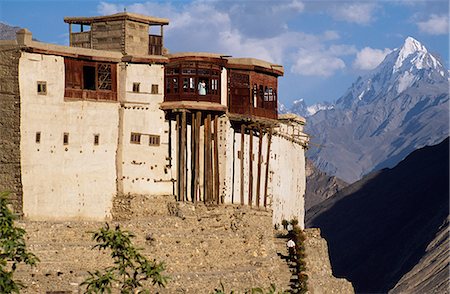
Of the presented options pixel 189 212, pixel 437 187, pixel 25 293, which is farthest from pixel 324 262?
pixel 437 187

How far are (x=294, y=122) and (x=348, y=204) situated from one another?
289 feet

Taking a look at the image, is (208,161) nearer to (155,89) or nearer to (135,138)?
(135,138)

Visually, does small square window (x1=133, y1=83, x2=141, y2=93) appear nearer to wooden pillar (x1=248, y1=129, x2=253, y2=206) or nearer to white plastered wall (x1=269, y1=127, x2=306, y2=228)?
wooden pillar (x1=248, y1=129, x2=253, y2=206)

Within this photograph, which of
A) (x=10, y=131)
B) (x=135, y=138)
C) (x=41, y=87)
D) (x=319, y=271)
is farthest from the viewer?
(x=319, y=271)

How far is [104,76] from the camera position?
208 ft

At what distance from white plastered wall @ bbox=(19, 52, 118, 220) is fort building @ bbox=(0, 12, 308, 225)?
50 mm

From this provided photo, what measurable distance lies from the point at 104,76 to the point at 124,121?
2.51m

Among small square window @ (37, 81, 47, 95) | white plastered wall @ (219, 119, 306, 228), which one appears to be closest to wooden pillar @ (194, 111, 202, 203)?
white plastered wall @ (219, 119, 306, 228)

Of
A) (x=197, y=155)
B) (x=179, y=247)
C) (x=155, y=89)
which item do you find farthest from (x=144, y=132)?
(x=179, y=247)

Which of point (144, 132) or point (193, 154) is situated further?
point (193, 154)

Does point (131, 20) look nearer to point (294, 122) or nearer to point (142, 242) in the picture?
point (142, 242)

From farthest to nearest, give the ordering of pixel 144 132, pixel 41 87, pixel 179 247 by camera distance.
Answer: pixel 144 132 → pixel 41 87 → pixel 179 247

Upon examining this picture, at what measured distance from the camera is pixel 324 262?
72250mm

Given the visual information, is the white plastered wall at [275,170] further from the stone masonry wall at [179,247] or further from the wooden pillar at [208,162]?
the stone masonry wall at [179,247]
